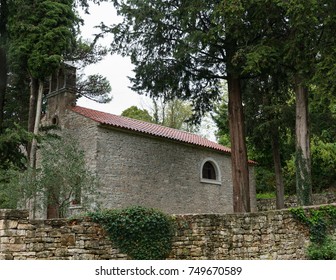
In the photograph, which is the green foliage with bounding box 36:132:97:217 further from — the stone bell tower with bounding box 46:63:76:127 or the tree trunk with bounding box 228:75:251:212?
the tree trunk with bounding box 228:75:251:212

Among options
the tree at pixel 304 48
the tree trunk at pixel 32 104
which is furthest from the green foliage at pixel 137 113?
the tree at pixel 304 48

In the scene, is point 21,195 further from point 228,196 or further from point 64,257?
point 228,196

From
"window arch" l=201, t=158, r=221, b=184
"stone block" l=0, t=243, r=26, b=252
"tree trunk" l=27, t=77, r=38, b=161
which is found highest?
"tree trunk" l=27, t=77, r=38, b=161

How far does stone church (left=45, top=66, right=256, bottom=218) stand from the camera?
16.2m

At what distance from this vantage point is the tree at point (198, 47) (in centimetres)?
1279

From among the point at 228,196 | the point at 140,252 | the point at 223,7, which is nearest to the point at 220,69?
the point at 223,7

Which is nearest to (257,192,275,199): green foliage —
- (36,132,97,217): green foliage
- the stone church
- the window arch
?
the stone church

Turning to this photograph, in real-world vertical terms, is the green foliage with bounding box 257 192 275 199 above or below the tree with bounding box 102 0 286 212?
below

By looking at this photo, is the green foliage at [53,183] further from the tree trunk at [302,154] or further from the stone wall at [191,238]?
the tree trunk at [302,154]

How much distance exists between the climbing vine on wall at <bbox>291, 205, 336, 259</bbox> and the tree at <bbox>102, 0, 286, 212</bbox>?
408 centimetres

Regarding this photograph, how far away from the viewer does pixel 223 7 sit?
12.1 meters

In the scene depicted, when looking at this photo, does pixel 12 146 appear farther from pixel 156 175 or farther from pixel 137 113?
pixel 137 113

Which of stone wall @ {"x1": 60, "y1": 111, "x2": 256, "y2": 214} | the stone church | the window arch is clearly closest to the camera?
stone wall @ {"x1": 60, "y1": 111, "x2": 256, "y2": 214}

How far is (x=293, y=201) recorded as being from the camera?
22.8m
